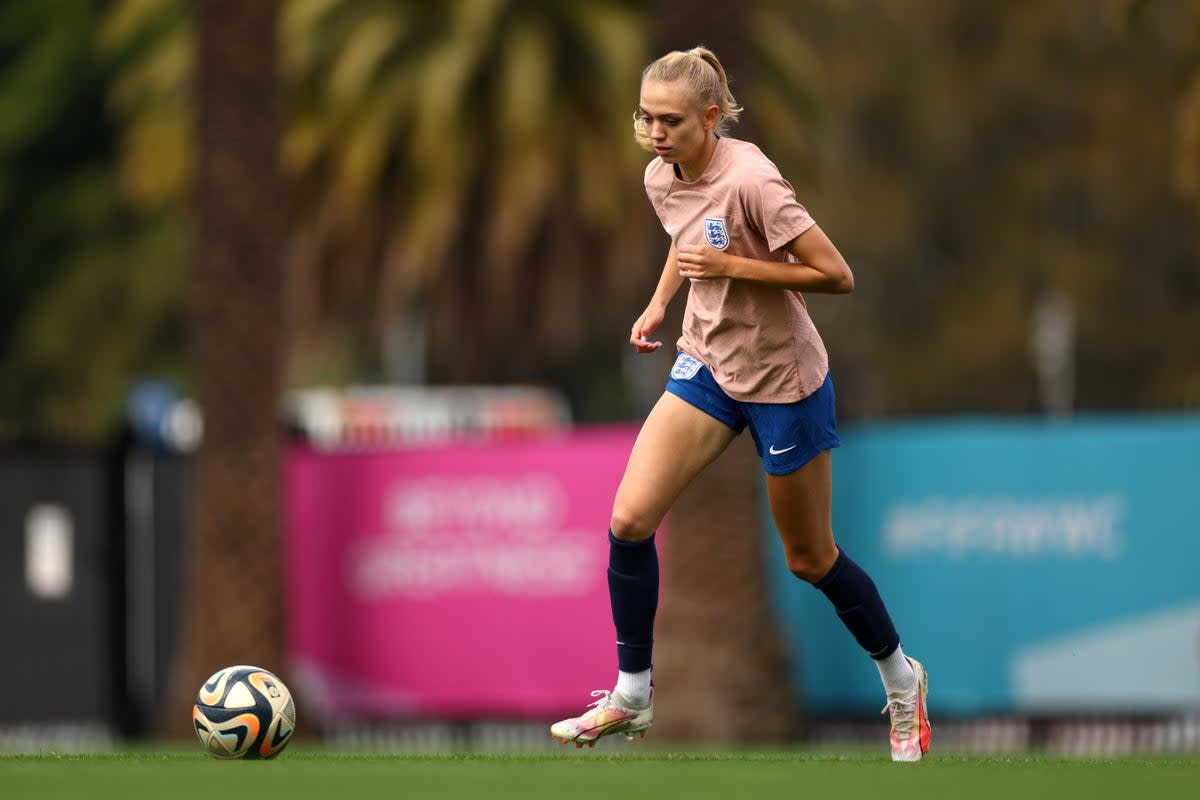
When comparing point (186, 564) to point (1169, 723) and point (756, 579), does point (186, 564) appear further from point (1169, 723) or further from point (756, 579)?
point (1169, 723)

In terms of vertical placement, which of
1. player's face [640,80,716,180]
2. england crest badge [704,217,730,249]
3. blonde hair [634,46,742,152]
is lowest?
england crest badge [704,217,730,249]

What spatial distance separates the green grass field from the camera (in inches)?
265

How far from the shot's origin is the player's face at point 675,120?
7.39 meters

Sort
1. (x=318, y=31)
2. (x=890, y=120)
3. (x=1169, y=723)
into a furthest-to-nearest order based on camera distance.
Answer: (x=890, y=120) < (x=318, y=31) < (x=1169, y=723)

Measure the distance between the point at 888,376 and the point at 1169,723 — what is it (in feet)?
101

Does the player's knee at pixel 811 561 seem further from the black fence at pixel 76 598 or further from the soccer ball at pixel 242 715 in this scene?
the black fence at pixel 76 598

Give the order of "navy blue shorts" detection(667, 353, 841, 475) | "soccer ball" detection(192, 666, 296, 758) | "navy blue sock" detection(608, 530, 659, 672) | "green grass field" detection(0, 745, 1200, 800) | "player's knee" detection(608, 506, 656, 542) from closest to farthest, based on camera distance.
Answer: "green grass field" detection(0, 745, 1200, 800), "navy blue shorts" detection(667, 353, 841, 475), "player's knee" detection(608, 506, 656, 542), "navy blue sock" detection(608, 530, 659, 672), "soccer ball" detection(192, 666, 296, 758)

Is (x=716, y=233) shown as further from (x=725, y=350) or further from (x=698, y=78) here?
(x=698, y=78)

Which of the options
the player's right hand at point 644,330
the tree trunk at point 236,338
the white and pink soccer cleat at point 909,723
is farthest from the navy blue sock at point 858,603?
the tree trunk at point 236,338

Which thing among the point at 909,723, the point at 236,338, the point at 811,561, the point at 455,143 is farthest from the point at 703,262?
the point at 455,143

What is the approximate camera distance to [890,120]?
43188 millimetres

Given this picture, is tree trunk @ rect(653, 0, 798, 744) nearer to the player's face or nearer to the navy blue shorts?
the navy blue shorts

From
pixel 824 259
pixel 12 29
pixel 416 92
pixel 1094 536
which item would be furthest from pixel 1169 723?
pixel 12 29

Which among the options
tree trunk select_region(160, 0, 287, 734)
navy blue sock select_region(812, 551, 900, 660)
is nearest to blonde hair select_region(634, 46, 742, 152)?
navy blue sock select_region(812, 551, 900, 660)
